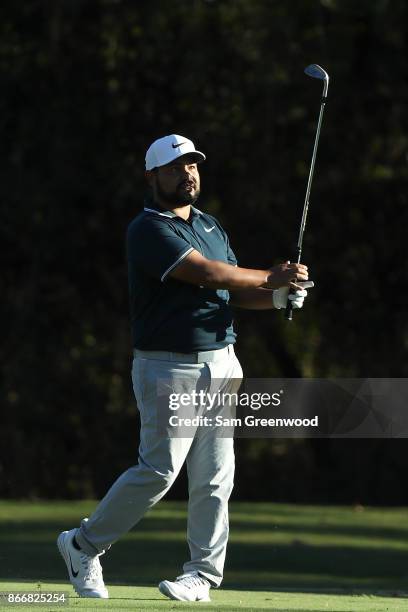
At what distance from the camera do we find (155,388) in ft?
20.7

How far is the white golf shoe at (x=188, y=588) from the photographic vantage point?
20.5ft

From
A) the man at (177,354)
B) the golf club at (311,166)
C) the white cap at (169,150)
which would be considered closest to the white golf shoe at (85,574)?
the man at (177,354)

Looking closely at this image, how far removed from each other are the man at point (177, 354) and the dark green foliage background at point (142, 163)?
419 inches

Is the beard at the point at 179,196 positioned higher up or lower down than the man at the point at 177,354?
higher up

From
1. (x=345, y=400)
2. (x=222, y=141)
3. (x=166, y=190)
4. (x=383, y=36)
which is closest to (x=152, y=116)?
(x=222, y=141)

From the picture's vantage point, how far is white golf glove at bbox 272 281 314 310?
646cm

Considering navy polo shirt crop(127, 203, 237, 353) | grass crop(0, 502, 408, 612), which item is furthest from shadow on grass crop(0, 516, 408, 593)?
navy polo shirt crop(127, 203, 237, 353)

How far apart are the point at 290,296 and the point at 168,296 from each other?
580 mm

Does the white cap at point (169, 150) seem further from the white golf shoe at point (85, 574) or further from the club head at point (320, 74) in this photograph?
the white golf shoe at point (85, 574)

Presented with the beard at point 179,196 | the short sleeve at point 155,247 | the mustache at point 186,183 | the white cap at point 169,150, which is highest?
the white cap at point 169,150

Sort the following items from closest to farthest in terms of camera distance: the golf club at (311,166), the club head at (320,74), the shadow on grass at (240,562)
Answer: the golf club at (311,166) → the club head at (320,74) → the shadow on grass at (240,562)

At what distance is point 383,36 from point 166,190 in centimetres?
1102

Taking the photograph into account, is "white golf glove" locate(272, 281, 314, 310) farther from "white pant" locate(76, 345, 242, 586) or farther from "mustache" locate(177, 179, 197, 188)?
"mustache" locate(177, 179, 197, 188)

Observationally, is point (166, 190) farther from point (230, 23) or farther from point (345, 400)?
point (230, 23)
